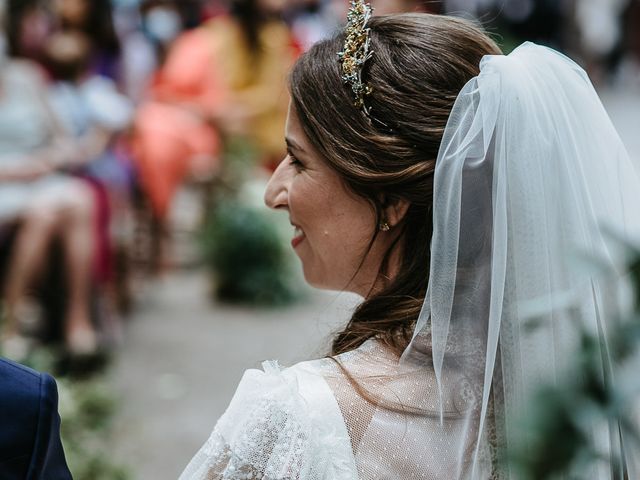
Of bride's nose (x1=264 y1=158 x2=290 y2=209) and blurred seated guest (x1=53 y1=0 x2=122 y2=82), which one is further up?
blurred seated guest (x1=53 y1=0 x2=122 y2=82)

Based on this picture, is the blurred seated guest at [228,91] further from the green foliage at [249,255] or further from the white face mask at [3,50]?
the white face mask at [3,50]

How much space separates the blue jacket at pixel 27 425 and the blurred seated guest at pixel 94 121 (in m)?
4.11

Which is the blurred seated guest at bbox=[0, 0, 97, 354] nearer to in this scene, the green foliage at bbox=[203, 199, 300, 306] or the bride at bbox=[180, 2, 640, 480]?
the green foliage at bbox=[203, 199, 300, 306]

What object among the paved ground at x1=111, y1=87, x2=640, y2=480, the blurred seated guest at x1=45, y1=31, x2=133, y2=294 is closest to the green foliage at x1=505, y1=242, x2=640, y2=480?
the paved ground at x1=111, y1=87, x2=640, y2=480

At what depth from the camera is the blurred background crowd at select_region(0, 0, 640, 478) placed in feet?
16.4

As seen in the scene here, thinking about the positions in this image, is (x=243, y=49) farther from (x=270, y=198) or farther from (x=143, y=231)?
(x=270, y=198)

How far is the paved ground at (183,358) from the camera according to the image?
412 cm

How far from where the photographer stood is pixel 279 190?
1808mm

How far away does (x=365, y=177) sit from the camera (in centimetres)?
165

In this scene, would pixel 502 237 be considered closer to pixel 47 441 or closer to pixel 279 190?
pixel 279 190

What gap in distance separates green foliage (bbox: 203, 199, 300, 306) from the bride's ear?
4.62 metres

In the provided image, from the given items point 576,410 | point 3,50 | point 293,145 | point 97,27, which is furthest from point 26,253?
point 576,410

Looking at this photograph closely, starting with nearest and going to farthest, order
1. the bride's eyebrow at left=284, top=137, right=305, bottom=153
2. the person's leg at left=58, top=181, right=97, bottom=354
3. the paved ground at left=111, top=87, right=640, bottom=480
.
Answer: the bride's eyebrow at left=284, top=137, right=305, bottom=153
the paved ground at left=111, top=87, right=640, bottom=480
the person's leg at left=58, top=181, right=97, bottom=354

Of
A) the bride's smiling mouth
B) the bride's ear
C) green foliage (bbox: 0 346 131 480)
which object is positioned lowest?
green foliage (bbox: 0 346 131 480)
